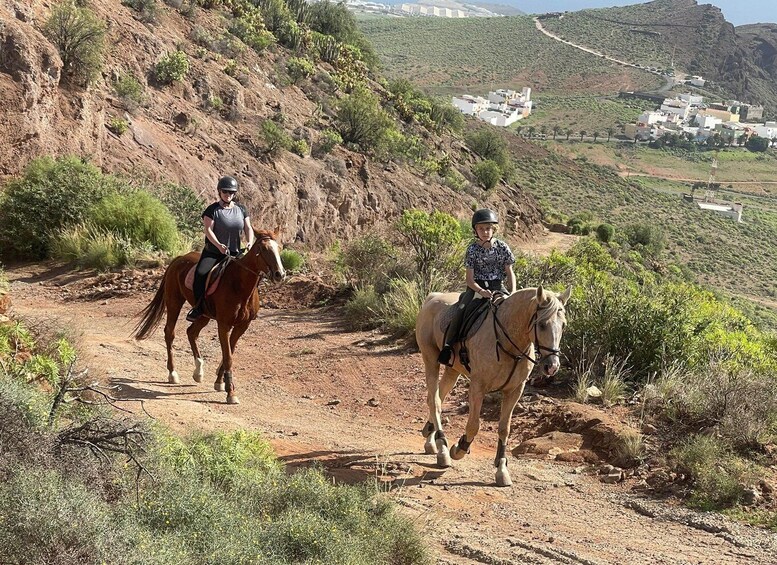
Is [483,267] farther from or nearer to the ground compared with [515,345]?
farther from the ground

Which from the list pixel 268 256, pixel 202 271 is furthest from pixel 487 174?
pixel 268 256

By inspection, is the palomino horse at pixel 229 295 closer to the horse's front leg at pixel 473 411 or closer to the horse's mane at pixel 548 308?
the horse's front leg at pixel 473 411

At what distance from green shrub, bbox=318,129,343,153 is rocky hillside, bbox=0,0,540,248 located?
0.21m

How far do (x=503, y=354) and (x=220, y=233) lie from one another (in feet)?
14.2

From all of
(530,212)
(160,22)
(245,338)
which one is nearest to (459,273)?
(245,338)

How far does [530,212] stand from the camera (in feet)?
151

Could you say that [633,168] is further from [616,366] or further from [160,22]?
[616,366]

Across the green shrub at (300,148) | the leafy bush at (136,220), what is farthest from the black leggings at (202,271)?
the green shrub at (300,148)

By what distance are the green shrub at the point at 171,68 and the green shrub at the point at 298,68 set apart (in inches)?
361

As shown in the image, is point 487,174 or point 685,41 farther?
point 685,41

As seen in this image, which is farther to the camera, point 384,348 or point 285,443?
point 384,348

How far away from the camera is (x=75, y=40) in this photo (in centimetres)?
2036

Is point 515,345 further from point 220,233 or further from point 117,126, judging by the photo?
point 117,126

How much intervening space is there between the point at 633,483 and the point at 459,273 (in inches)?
301
